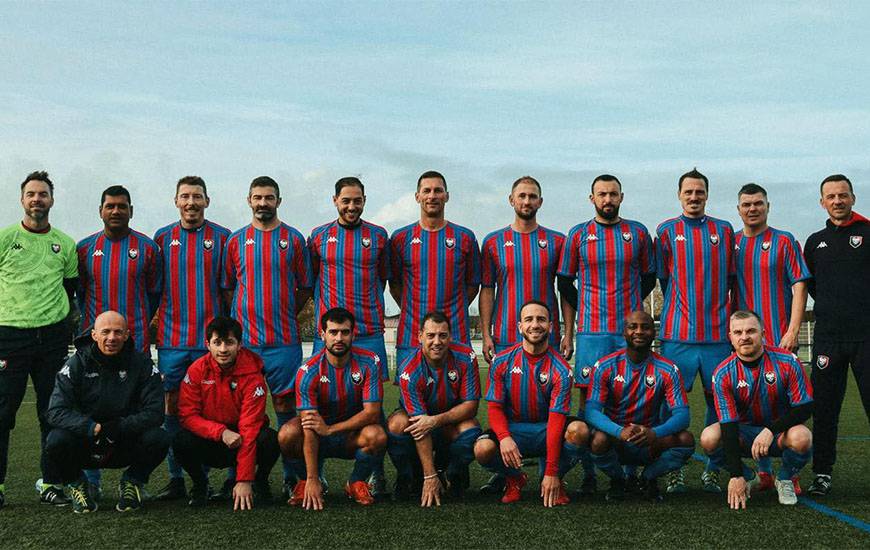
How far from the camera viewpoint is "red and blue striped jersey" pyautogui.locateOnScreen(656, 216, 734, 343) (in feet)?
18.9

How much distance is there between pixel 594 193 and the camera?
591cm

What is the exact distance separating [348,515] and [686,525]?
1731 millimetres

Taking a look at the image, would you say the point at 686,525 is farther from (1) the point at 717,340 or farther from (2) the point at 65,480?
(2) the point at 65,480

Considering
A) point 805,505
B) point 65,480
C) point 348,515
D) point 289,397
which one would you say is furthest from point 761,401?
point 65,480

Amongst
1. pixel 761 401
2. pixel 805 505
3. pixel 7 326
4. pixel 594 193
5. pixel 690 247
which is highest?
pixel 594 193

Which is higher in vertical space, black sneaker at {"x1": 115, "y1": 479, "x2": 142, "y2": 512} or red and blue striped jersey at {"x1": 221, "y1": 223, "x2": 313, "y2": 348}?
red and blue striped jersey at {"x1": 221, "y1": 223, "x2": 313, "y2": 348}

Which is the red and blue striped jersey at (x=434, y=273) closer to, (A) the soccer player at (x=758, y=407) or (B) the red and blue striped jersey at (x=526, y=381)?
(B) the red and blue striped jersey at (x=526, y=381)

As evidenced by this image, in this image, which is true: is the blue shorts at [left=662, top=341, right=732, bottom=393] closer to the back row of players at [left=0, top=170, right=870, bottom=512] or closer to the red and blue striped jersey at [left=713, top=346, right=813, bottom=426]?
the back row of players at [left=0, top=170, right=870, bottom=512]

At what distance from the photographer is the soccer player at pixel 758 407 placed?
4996 mm

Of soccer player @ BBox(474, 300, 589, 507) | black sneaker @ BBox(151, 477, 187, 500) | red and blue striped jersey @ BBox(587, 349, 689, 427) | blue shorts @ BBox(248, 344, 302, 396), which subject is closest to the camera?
soccer player @ BBox(474, 300, 589, 507)

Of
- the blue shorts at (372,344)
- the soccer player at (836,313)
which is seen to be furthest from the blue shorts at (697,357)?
the blue shorts at (372,344)

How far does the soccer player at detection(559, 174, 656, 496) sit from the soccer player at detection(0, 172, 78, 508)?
320 cm

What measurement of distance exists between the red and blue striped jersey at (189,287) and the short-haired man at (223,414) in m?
0.64

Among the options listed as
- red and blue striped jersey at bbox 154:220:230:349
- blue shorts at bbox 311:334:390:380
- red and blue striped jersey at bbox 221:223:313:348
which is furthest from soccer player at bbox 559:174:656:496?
red and blue striped jersey at bbox 154:220:230:349
